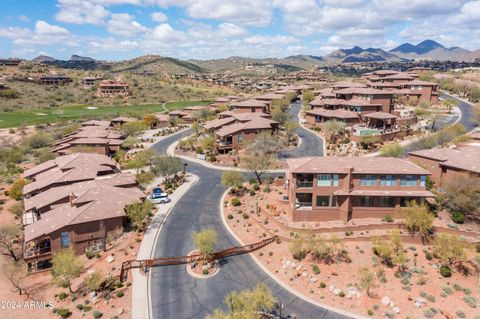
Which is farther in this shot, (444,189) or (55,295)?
(444,189)

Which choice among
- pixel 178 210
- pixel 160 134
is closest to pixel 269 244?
pixel 178 210

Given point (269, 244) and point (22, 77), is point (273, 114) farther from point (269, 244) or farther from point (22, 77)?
point (22, 77)

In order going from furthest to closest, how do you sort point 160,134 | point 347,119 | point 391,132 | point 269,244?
point 160,134
point 347,119
point 391,132
point 269,244

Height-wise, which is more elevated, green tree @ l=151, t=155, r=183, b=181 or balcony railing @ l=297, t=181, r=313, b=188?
balcony railing @ l=297, t=181, r=313, b=188

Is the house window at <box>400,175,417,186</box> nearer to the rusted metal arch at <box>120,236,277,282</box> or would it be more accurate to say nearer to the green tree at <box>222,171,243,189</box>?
the rusted metal arch at <box>120,236,277,282</box>

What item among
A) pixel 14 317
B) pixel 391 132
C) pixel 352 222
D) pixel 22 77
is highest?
pixel 22 77

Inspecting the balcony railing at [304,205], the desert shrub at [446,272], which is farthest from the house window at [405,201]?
the balcony railing at [304,205]

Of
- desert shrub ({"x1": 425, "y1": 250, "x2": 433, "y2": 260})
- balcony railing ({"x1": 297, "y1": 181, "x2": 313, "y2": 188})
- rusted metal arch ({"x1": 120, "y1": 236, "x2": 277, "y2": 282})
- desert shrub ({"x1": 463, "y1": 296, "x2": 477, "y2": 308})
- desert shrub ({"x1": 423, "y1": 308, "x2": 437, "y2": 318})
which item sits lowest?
desert shrub ({"x1": 463, "y1": 296, "x2": 477, "y2": 308})

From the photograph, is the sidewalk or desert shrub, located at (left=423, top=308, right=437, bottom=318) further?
the sidewalk

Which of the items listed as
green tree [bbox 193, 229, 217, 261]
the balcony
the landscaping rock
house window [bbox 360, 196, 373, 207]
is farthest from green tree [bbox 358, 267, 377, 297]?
the balcony
